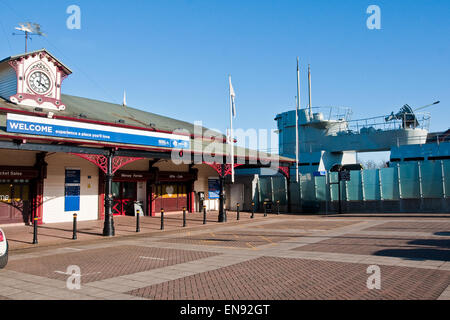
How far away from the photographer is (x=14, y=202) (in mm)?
19750

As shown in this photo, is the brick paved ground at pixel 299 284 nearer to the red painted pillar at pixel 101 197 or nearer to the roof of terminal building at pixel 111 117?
the roof of terminal building at pixel 111 117

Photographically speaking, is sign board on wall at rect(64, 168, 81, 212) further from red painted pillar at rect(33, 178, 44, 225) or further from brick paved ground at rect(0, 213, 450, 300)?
brick paved ground at rect(0, 213, 450, 300)

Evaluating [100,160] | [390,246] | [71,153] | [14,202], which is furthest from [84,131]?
[390,246]

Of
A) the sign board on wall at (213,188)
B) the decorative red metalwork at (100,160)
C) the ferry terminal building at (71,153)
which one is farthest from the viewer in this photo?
the sign board on wall at (213,188)

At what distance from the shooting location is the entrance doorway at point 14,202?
63.4ft

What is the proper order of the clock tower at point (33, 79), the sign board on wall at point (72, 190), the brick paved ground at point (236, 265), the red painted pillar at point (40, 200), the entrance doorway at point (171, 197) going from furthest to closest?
the entrance doorway at point (171, 197) → the sign board on wall at point (72, 190) → the red painted pillar at point (40, 200) → the clock tower at point (33, 79) → the brick paved ground at point (236, 265)

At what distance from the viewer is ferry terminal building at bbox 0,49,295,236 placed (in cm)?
1591

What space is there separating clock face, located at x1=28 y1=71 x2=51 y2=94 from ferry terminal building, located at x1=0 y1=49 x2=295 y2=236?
0.17ft

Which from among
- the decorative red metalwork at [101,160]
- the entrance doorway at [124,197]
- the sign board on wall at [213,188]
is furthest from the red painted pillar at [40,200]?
the sign board on wall at [213,188]

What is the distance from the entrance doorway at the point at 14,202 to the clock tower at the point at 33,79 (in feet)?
14.1

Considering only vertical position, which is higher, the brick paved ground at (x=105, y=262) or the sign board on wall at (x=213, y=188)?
the sign board on wall at (x=213, y=188)

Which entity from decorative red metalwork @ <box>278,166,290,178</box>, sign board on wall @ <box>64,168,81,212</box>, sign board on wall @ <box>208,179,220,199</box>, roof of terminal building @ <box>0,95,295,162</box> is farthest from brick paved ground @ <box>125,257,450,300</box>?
sign board on wall @ <box>208,179,220,199</box>

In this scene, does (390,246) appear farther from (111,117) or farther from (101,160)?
(111,117)
